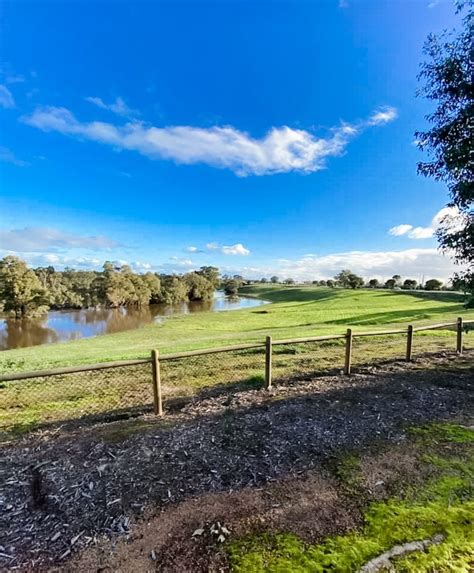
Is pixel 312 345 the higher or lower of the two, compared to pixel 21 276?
lower

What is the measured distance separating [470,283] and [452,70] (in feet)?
13.5

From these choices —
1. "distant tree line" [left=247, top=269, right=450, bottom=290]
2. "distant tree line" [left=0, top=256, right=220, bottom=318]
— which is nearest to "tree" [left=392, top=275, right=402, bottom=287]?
"distant tree line" [left=247, top=269, right=450, bottom=290]

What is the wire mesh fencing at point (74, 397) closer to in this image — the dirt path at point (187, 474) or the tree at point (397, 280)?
the dirt path at point (187, 474)

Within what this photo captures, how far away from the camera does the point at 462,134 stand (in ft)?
19.7

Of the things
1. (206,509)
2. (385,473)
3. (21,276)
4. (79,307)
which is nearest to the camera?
(206,509)

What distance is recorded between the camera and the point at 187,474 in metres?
3.54

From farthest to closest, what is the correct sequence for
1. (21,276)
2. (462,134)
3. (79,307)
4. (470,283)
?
(79,307), (21,276), (470,283), (462,134)

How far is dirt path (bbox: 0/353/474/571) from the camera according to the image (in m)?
2.69

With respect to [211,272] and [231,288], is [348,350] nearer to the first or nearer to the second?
[211,272]

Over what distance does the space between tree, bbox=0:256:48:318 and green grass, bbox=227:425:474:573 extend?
3978 centimetres

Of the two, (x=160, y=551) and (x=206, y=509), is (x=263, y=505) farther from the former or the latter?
(x=160, y=551)

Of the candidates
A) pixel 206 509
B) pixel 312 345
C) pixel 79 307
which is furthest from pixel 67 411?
pixel 79 307

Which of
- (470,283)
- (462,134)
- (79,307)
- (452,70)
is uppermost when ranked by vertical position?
(452,70)

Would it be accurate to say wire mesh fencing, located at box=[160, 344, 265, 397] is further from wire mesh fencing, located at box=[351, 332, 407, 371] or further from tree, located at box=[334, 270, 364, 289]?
tree, located at box=[334, 270, 364, 289]
